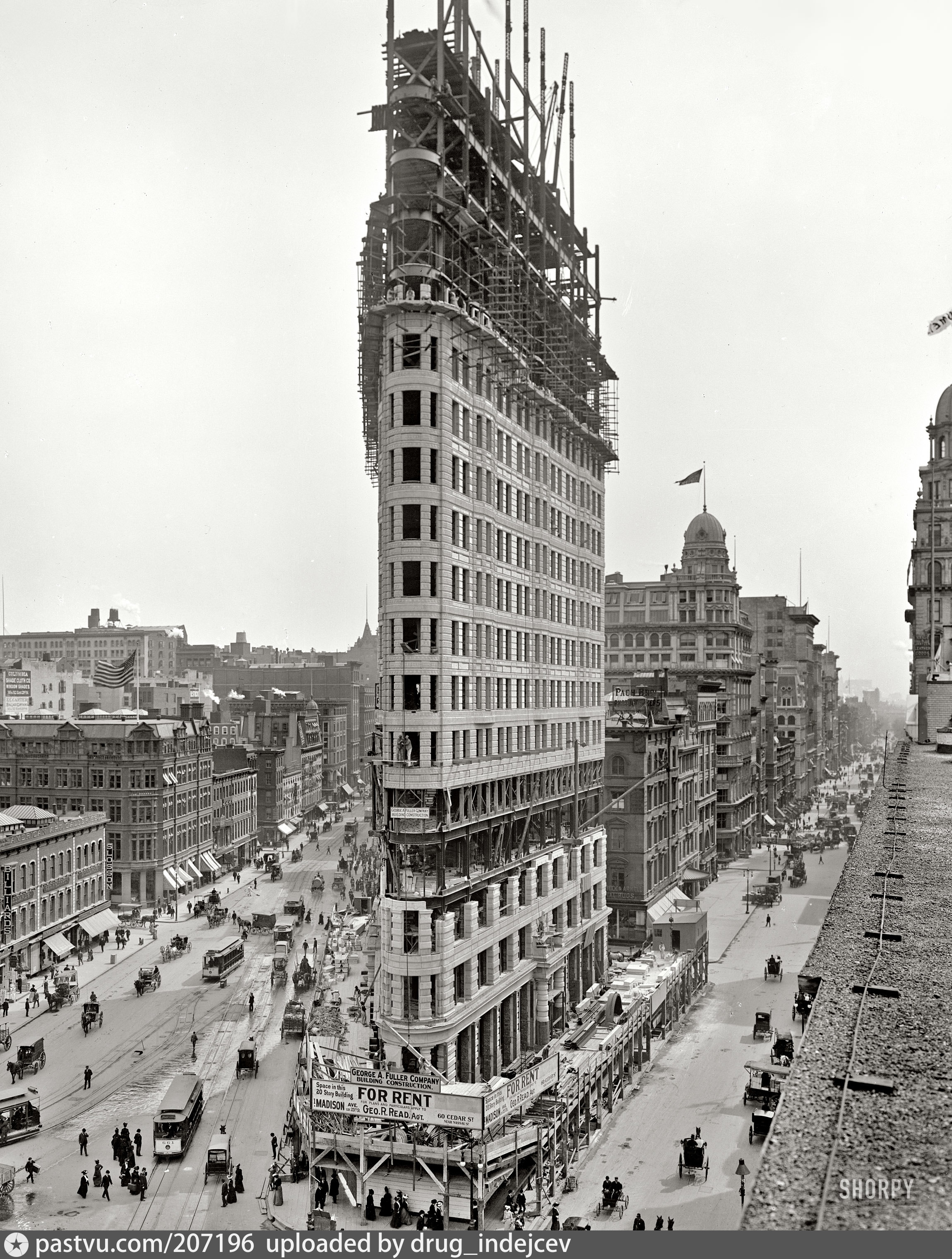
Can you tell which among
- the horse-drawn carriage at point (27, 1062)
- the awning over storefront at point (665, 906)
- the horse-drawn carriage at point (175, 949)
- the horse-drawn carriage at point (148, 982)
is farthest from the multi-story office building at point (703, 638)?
the horse-drawn carriage at point (27, 1062)

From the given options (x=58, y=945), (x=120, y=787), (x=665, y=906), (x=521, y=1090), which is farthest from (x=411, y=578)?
(x=120, y=787)

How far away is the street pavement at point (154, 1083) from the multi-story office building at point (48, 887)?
11.9 ft

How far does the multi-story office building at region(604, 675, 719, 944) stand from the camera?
82562 mm

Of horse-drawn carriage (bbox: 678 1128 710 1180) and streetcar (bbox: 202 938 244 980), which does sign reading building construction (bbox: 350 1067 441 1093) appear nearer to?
horse-drawn carriage (bbox: 678 1128 710 1180)

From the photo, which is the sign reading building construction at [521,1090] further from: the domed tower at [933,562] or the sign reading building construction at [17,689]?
the sign reading building construction at [17,689]

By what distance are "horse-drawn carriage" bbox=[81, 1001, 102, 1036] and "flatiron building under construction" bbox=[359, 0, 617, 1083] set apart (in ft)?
78.5

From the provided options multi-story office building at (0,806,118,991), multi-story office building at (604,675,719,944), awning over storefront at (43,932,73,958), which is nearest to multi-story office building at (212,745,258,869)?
multi-story office building at (0,806,118,991)

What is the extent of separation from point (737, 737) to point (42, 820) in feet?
257

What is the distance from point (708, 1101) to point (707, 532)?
100m

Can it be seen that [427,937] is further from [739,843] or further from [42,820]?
[739,843]

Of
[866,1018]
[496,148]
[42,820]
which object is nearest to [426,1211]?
[866,1018]

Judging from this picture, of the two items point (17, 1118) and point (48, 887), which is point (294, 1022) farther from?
point (48, 887)

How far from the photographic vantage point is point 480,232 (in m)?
52.0

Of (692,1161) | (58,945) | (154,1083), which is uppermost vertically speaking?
(692,1161)
